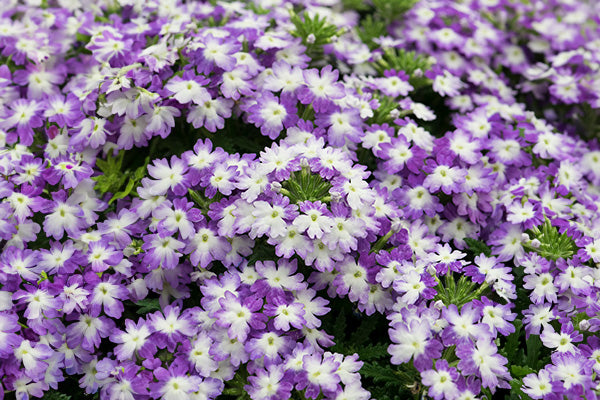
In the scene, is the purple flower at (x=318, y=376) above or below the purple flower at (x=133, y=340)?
above

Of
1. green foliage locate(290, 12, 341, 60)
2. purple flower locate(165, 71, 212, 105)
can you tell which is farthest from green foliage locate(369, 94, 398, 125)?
purple flower locate(165, 71, 212, 105)

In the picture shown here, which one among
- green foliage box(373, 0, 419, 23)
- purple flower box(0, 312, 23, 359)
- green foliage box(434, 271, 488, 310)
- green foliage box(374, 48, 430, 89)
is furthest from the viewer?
green foliage box(373, 0, 419, 23)

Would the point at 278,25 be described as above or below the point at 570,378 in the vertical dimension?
above

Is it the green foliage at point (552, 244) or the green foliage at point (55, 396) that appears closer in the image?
the green foliage at point (55, 396)

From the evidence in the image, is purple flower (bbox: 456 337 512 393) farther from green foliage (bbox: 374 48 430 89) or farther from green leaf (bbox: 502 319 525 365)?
green foliage (bbox: 374 48 430 89)

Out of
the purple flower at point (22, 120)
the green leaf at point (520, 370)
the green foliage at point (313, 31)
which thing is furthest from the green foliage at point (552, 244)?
the purple flower at point (22, 120)

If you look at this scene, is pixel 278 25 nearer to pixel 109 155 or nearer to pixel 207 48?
pixel 207 48

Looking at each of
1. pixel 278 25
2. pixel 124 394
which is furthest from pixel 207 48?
pixel 124 394

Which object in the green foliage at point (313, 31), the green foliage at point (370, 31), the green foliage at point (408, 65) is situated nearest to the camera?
the green foliage at point (313, 31)

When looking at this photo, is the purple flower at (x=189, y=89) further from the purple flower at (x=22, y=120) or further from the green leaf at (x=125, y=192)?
the purple flower at (x=22, y=120)
